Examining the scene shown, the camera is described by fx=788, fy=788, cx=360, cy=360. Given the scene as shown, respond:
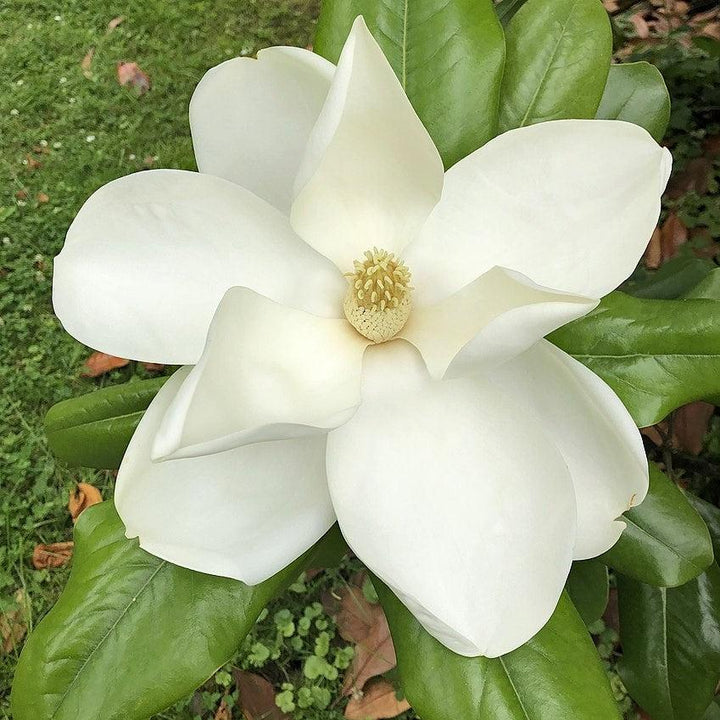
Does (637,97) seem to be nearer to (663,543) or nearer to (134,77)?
(663,543)

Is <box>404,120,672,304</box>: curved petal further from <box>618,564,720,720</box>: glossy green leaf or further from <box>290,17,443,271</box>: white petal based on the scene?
<box>618,564,720,720</box>: glossy green leaf

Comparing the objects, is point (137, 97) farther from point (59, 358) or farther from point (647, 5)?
point (647, 5)

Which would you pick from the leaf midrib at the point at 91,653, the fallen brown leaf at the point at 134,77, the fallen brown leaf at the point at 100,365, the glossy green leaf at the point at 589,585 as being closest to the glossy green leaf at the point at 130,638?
the leaf midrib at the point at 91,653

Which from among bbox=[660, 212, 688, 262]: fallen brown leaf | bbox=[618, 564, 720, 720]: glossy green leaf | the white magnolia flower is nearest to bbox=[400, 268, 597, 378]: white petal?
the white magnolia flower

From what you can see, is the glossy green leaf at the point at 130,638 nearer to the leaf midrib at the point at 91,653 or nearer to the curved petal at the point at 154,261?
the leaf midrib at the point at 91,653

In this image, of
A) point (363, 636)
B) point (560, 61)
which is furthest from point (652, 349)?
point (363, 636)

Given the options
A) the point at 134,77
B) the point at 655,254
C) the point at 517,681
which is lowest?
the point at 655,254

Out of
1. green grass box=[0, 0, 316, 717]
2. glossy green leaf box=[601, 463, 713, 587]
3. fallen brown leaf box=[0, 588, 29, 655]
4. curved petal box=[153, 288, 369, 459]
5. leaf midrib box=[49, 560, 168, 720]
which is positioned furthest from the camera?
green grass box=[0, 0, 316, 717]
